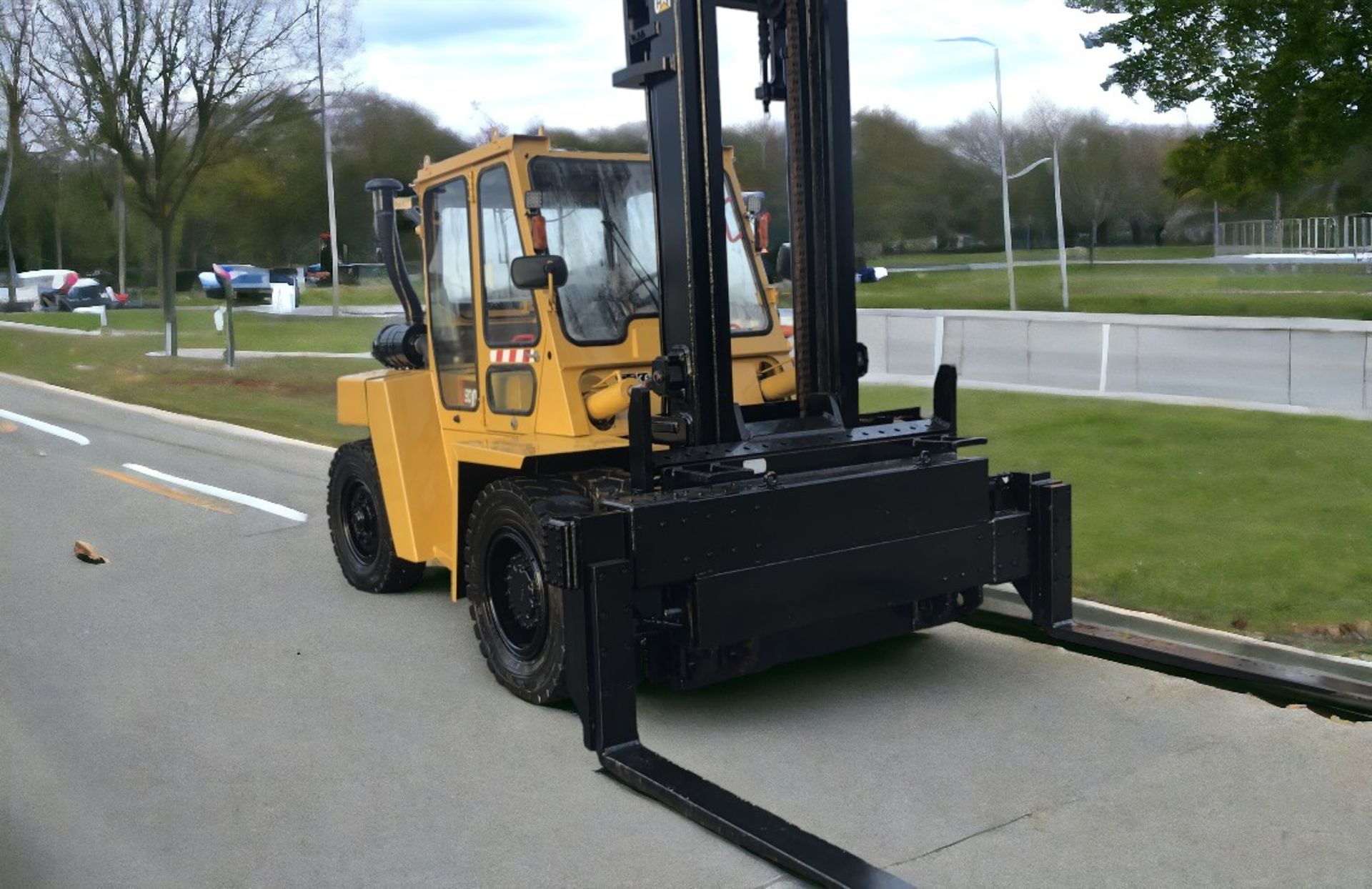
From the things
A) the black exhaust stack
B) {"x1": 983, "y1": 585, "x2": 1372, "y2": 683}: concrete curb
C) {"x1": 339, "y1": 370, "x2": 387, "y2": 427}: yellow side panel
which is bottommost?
{"x1": 983, "y1": 585, "x2": 1372, "y2": 683}: concrete curb

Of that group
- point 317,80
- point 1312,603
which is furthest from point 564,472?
point 317,80

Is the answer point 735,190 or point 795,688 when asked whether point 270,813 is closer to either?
point 795,688

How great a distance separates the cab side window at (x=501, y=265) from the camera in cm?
697

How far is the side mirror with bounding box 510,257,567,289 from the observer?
645 cm

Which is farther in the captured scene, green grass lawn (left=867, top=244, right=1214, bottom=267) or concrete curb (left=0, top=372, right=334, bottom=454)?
green grass lawn (left=867, top=244, right=1214, bottom=267)

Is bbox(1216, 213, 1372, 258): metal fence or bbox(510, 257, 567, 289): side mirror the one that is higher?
bbox(1216, 213, 1372, 258): metal fence

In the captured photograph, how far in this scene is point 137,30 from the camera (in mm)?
27578

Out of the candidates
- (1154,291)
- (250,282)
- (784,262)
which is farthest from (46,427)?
(1154,291)

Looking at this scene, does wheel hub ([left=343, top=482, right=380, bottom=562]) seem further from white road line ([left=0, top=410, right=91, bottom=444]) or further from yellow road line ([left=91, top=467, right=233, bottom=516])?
white road line ([left=0, top=410, right=91, bottom=444])

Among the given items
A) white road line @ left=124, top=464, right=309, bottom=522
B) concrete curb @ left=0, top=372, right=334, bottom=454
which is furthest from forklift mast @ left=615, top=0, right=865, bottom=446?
concrete curb @ left=0, top=372, right=334, bottom=454

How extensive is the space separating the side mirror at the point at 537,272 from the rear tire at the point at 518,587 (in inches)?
36.3

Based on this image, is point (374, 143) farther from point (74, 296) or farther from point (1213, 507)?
point (1213, 507)

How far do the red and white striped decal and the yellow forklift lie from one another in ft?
0.20

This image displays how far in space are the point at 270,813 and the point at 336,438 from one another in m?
12.0
